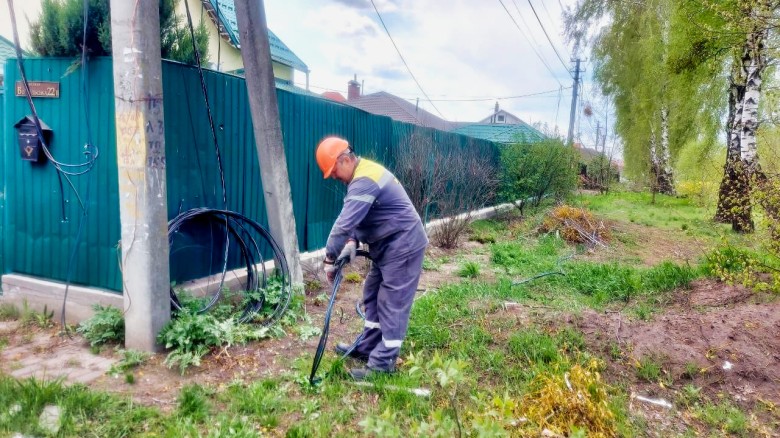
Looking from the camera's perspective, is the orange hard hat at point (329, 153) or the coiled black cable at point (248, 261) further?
the coiled black cable at point (248, 261)

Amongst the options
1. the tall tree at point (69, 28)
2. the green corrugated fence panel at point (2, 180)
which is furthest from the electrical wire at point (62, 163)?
the green corrugated fence panel at point (2, 180)

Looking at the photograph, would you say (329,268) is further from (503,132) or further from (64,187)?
(503,132)

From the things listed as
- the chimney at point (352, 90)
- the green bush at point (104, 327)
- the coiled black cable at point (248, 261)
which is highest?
the chimney at point (352, 90)

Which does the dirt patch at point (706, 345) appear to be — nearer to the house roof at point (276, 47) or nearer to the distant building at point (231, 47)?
the distant building at point (231, 47)

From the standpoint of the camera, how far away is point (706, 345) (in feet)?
12.8

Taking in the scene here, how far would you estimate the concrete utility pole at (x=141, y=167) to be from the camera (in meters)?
3.43

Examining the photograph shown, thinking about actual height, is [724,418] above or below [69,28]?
below

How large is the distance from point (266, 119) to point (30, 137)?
79.4 inches

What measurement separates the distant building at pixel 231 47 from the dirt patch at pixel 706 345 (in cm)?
1022

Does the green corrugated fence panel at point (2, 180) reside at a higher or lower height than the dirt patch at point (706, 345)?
higher

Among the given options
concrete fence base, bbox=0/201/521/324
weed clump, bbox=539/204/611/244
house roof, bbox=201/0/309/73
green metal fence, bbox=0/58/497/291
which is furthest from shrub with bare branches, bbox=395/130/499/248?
house roof, bbox=201/0/309/73

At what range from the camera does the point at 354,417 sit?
2979 millimetres

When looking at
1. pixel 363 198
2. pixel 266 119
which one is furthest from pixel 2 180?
pixel 363 198

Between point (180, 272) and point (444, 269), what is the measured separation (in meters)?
3.96
